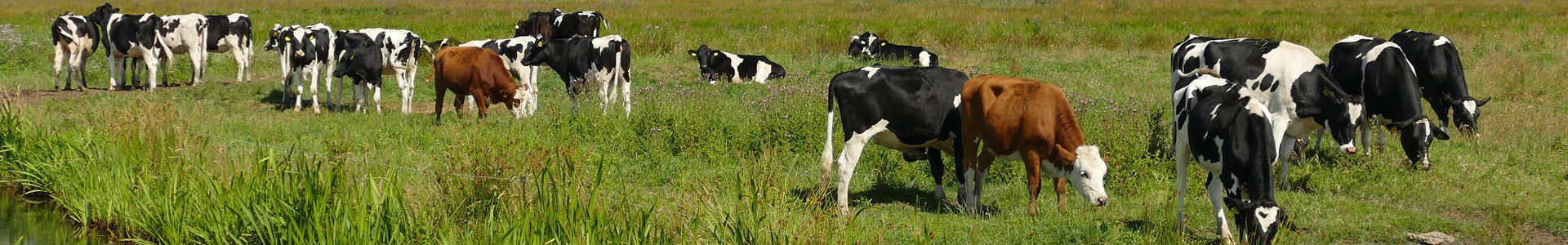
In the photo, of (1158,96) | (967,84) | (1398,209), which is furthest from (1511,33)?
(967,84)

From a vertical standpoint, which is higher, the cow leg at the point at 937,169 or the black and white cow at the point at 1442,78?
the black and white cow at the point at 1442,78

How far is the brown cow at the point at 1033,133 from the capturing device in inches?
297

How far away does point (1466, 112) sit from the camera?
1152 centimetres

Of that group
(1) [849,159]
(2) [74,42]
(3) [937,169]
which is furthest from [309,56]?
(3) [937,169]

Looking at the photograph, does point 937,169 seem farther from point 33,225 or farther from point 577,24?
point 577,24

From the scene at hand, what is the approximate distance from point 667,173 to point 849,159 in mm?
2276

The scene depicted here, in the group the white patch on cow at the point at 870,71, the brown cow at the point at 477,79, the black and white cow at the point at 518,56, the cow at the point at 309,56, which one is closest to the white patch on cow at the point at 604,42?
the black and white cow at the point at 518,56

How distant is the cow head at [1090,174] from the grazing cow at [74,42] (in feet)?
55.6

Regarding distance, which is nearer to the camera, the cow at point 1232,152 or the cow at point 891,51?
the cow at point 1232,152

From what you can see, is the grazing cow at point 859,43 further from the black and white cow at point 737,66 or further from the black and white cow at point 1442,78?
the black and white cow at point 1442,78

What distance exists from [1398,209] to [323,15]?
31.5 metres

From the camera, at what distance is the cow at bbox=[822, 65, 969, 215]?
8562mm

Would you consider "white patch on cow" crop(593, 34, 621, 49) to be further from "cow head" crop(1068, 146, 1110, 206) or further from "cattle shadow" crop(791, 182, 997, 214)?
"cow head" crop(1068, 146, 1110, 206)

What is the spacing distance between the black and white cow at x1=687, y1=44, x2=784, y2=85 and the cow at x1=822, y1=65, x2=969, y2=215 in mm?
9511
